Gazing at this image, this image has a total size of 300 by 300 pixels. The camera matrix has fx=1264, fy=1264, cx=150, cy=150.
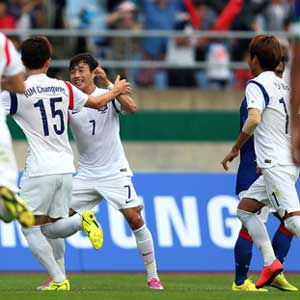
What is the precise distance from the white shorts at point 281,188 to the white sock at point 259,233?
28cm

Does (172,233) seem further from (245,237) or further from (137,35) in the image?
(137,35)

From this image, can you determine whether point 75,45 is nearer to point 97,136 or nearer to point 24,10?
point 24,10

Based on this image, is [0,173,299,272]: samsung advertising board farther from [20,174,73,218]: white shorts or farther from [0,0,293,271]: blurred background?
[20,174,73,218]: white shorts

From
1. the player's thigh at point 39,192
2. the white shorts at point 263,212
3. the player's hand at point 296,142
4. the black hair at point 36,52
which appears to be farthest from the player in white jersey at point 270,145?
the player's hand at point 296,142

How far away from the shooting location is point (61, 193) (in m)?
12.4

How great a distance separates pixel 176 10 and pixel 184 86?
133 centimetres

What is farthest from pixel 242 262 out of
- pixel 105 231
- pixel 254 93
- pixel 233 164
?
pixel 233 164

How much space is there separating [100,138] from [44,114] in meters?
1.38

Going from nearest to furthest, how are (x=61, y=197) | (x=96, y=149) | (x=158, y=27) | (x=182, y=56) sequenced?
(x=61, y=197) → (x=96, y=149) → (x=182, y=56) → (x=158, y=27)

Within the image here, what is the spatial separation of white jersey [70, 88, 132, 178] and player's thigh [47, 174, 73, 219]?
104 cm

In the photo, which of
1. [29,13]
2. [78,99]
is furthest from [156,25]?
[78,99]

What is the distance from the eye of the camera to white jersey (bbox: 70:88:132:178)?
13.5 metres

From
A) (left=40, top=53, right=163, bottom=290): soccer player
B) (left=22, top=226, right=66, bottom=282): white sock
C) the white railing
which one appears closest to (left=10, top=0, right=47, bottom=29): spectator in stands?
the white railing

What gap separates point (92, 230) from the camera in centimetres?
1241
